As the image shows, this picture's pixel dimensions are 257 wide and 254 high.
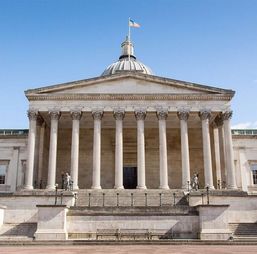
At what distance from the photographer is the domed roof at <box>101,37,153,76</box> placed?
6425cm

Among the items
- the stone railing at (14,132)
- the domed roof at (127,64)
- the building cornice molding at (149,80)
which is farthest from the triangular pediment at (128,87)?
the domed roof at (127,64)

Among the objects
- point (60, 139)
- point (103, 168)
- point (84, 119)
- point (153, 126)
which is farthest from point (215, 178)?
point (60, 139)

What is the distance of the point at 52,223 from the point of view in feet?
86.9

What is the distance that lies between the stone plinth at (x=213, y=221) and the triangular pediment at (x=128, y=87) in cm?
1835

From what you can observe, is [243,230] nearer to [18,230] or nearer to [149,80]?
[18,230]

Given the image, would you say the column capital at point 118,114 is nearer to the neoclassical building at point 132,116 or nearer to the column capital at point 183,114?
the neoclassical building at point 132,116

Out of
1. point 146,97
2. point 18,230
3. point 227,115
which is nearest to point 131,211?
point 18,230

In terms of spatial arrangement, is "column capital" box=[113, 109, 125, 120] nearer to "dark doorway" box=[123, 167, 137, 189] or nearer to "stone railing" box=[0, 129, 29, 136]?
"dark doorway" box=[123, 167, 137, 189]

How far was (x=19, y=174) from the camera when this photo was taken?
1960 inches

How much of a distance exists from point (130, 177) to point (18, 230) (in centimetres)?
2022

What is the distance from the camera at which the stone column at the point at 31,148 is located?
39312 millimetres

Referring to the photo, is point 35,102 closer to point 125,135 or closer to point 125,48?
point 125,135

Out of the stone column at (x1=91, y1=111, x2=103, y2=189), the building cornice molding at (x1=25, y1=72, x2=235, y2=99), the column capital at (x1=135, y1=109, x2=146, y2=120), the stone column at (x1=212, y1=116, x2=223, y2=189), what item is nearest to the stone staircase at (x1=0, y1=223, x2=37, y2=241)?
the stone column at (x1=91, y1=111, x2=103, y2=189)

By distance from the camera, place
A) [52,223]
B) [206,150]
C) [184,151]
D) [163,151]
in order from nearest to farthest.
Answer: [52,223]
[163,151]
[184,151]
[206,150]
